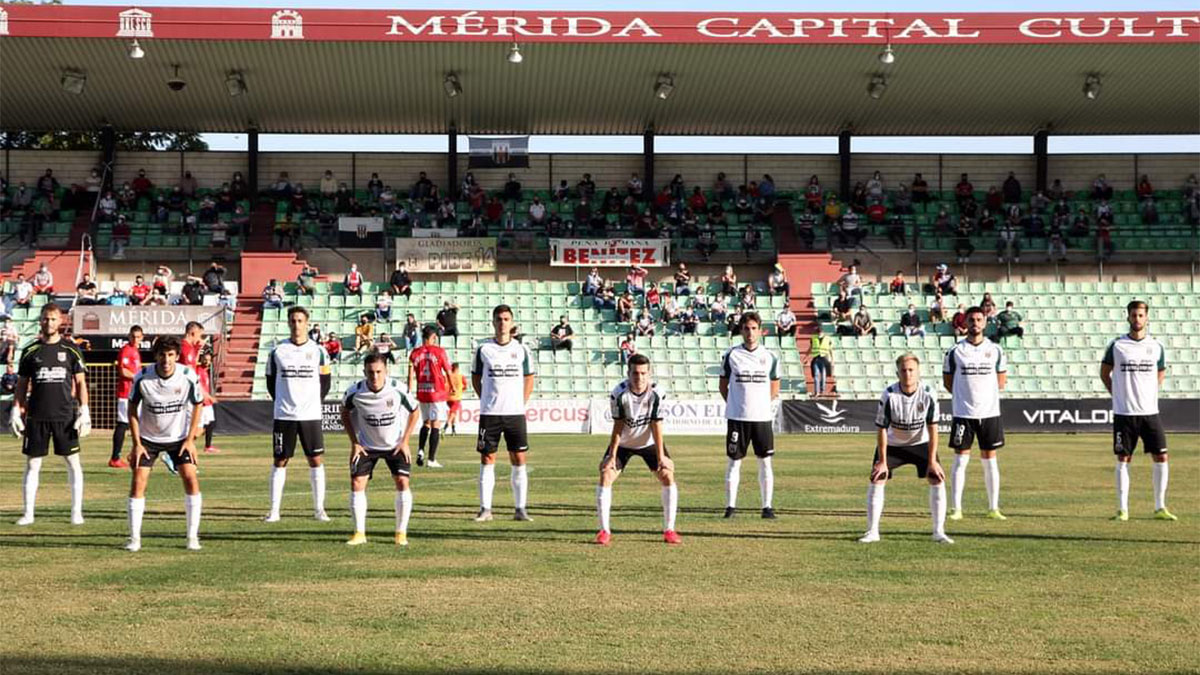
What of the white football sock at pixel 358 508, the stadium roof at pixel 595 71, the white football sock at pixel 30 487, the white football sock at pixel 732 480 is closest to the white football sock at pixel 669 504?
the white football sock at pixel 732 480

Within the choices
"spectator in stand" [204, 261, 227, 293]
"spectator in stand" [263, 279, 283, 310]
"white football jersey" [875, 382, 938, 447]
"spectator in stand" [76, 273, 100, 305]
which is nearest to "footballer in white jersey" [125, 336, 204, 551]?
"white football jersey" [875, 382, 938, 447]

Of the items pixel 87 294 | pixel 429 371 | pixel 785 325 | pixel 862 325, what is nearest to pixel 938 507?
pixel 429 371

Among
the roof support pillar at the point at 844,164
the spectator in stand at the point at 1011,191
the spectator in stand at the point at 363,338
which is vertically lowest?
the spectator in stand at the point at 363,338

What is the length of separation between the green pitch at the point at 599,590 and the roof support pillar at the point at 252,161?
30998 mm

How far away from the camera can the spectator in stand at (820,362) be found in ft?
130

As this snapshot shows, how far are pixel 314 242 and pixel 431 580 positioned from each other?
35.5 metres

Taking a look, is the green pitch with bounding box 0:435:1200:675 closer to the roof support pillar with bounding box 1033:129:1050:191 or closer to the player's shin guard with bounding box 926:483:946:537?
the player's shin guard with bounding box 926:483:946:537

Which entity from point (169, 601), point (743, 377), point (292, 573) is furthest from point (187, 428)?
point (743, 377)

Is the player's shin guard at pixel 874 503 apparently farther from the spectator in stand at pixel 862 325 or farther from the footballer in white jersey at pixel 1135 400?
the spectator in stand at pixel 862 325

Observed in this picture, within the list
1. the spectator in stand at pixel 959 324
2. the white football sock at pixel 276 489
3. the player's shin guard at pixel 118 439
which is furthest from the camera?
the spectator in stand at pixel 959 324

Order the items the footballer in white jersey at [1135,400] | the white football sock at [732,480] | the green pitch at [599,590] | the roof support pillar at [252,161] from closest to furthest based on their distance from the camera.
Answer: the green pitch at [599,590] → the white football sock at [732,480] → the footballer in white jersey at [1135,400] → the roof support pillar at [252,161]

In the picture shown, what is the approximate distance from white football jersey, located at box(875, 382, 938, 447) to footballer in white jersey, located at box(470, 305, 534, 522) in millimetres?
3911

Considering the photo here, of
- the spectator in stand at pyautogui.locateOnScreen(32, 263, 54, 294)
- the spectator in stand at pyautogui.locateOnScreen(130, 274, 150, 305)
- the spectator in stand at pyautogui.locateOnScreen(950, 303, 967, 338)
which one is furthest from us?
the spectator in stand at pyautogui.locateOnScreen(32, 263, 54, 294)

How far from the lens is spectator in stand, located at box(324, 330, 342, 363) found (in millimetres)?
38631
